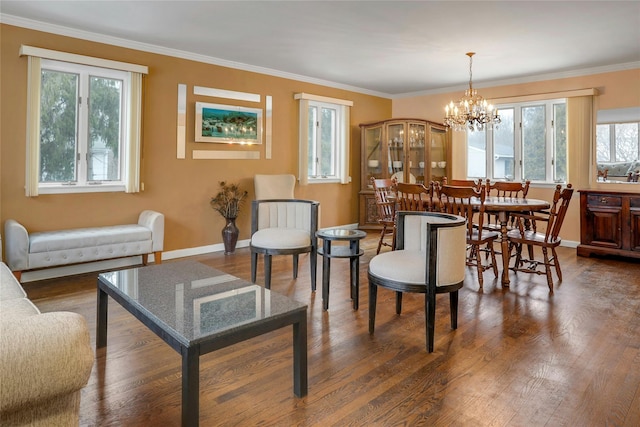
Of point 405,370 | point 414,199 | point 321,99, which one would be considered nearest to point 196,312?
point 405,370

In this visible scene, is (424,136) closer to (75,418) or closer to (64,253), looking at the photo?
(64,253)

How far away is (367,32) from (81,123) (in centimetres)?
312

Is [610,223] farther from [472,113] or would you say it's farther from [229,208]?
[229,208]

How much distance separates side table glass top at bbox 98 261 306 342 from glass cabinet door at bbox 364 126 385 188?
16.1ft

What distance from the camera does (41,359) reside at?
3.54 feet

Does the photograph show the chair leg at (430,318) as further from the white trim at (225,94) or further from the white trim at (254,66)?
the white trim at (254,66)

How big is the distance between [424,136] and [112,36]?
4.78m

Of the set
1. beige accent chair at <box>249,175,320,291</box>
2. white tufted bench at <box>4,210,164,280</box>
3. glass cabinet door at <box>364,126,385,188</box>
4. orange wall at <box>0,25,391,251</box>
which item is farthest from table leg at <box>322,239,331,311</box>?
glass cabinet door at <box>364,126,385,188</box>

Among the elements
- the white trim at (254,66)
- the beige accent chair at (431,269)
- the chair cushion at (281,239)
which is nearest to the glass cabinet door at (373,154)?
the white trim at (254,66)

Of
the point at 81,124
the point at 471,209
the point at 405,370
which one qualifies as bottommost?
the point at 405,370

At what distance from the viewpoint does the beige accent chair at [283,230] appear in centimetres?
354

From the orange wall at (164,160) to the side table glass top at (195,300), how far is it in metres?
2.22

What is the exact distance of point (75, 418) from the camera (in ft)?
4.21

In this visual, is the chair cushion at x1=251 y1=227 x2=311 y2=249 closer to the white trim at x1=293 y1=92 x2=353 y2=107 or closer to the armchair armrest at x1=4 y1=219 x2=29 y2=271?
the armchair armrest at x1=4 y1=219 x2=29 y2=271
